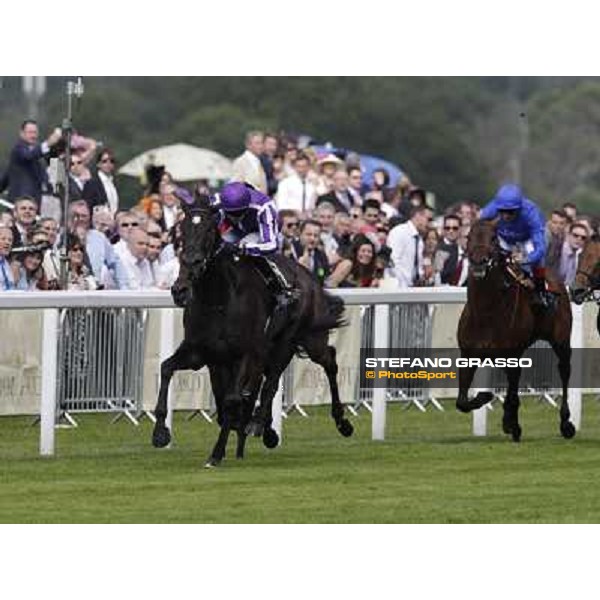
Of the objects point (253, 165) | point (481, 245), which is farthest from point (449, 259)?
point (481, 245)

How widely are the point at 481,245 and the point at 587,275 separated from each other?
1.39m

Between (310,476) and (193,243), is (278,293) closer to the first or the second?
(193,243)

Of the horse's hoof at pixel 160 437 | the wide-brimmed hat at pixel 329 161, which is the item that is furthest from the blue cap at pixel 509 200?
the wide-brimmed hat at pixel 329 161

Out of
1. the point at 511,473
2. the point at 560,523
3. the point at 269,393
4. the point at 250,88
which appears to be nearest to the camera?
the point at 560,523

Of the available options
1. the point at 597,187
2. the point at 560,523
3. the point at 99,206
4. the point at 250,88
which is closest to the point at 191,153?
the point at 99,206

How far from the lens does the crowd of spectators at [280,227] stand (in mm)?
20906

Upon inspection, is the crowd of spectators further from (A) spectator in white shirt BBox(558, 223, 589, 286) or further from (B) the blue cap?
(B) the blue cap

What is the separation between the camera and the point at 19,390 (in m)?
18.8

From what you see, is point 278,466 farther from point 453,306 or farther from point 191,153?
point 191,153

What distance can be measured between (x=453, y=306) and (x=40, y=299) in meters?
5.13

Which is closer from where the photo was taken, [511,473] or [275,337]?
[511,473]

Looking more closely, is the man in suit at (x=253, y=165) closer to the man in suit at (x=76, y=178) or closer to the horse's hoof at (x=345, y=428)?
the man in suit at (x=76, y=178)

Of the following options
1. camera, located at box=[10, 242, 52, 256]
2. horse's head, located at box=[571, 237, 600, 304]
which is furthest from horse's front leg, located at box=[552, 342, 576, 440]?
camera, located at box=[10, 242, 52, 256]

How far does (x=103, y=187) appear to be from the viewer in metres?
23.8
